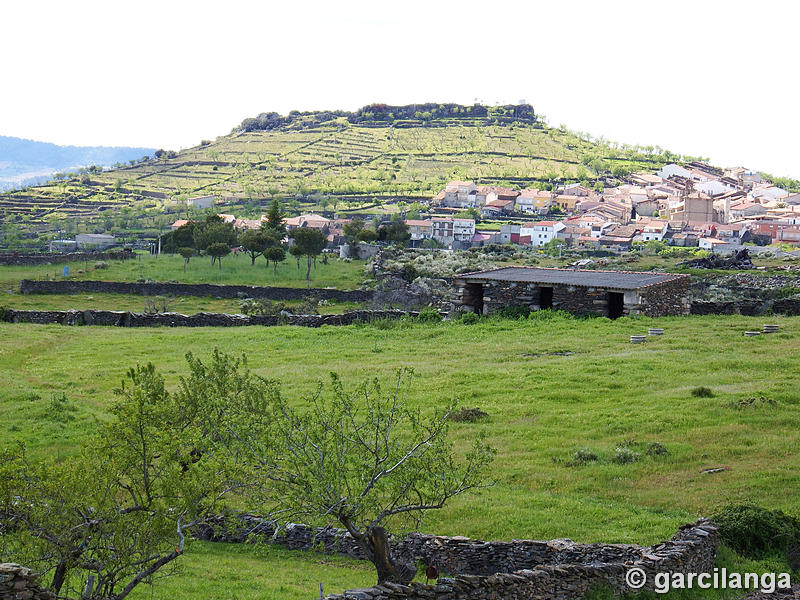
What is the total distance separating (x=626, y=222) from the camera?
517 ft

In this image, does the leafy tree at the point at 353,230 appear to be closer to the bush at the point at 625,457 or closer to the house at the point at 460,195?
the house at the point at 460,195

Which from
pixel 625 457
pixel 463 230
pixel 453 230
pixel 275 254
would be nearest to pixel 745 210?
pixel 463 230

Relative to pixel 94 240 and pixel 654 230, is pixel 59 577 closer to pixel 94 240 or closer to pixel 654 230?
pixel 94 240

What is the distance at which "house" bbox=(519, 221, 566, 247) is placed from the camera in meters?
130

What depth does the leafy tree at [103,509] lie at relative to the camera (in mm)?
9711

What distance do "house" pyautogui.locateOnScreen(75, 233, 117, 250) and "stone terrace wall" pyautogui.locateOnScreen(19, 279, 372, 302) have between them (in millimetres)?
49685

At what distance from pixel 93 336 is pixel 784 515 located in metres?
27.9

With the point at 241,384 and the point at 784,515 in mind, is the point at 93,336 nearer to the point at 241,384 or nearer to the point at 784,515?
the point at 241,384

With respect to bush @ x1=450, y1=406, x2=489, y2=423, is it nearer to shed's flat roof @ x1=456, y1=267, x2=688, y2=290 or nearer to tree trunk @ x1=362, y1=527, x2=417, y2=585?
tree trunk @ x1=362, y1=527, x2=417, y2=585

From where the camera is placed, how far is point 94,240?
109750mm

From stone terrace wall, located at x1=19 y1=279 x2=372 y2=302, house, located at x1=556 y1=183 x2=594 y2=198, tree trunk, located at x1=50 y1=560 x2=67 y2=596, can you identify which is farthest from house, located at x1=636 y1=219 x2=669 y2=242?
tree trunk, located at x1=50 y1=560 x2=67 y2=596

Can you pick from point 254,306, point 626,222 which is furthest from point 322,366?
point 626,222

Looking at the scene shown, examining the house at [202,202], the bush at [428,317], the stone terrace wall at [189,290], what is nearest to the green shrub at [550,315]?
the bush at [428,317]

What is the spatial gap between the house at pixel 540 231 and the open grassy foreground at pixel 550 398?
9905 centimetres
